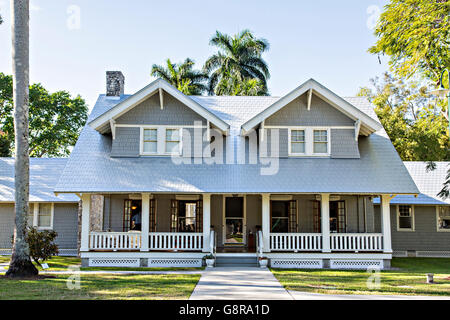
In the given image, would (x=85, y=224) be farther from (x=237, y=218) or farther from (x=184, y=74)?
(x=184, y=74)

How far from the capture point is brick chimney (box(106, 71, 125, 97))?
21.8 meters

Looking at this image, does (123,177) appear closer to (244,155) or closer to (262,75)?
(244,155)

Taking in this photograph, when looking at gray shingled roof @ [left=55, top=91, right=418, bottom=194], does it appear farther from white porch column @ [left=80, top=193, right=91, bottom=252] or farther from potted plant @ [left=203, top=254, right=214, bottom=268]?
potted plant @ [left=203, top=254, right=214, bottom=268]

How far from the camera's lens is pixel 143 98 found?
57.8ft

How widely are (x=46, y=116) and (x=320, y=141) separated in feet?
92.5

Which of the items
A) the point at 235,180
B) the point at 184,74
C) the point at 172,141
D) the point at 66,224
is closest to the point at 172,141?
the point at 172,141

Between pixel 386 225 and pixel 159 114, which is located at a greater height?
pixel 159 114

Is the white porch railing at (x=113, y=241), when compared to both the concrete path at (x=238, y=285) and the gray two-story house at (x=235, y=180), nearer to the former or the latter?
the gray two-story house at (x=235, y=180)

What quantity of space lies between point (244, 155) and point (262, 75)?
21426mm

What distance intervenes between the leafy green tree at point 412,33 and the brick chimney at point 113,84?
39.8 ft

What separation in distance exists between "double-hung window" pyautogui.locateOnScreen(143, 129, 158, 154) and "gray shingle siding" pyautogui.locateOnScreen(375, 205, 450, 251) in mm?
11631

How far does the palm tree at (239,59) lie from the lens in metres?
37.9

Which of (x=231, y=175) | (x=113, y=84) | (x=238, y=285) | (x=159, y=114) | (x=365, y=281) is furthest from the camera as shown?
(x=113, y=84)

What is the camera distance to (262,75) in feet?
125
